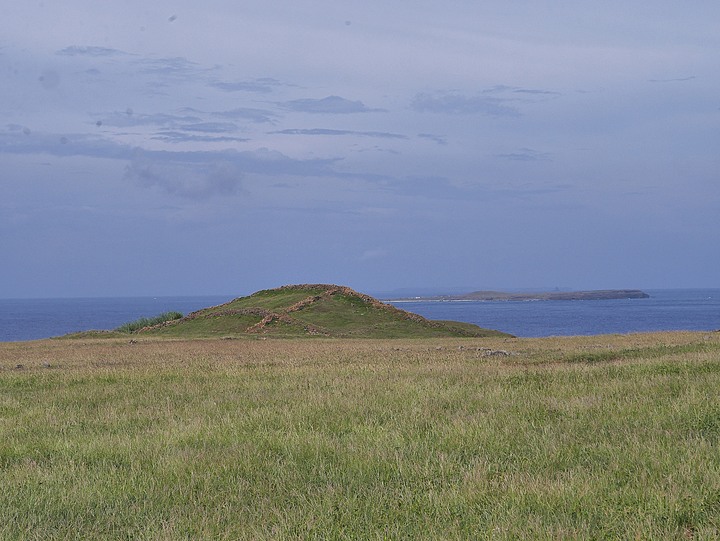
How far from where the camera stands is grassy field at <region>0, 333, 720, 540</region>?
7.05 meters

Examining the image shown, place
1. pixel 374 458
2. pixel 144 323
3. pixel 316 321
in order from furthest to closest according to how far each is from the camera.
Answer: pixel 144 323, pixel 316 321, pixel 374 458

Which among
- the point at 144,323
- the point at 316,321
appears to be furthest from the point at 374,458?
the point at 144,323

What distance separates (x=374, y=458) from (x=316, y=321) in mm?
45383

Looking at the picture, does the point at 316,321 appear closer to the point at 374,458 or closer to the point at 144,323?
the point at 144,323

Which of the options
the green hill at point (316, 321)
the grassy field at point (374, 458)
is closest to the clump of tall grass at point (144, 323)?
the green hill at point (316, 321)

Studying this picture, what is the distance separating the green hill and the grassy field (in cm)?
3230

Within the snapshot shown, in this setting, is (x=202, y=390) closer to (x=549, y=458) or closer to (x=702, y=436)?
(x=549, y=458)

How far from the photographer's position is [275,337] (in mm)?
45969

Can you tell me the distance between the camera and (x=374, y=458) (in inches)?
372

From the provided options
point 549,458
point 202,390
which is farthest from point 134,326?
point 549,458

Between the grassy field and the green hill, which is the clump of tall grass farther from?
the grassy field

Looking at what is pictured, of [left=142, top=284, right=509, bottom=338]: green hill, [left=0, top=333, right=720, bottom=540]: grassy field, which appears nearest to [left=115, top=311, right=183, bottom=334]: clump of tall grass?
[left=142, top=284, right=509, bottom=338]: green hill

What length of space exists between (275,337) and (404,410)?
3361 cm

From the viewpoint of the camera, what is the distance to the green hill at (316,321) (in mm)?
50438
